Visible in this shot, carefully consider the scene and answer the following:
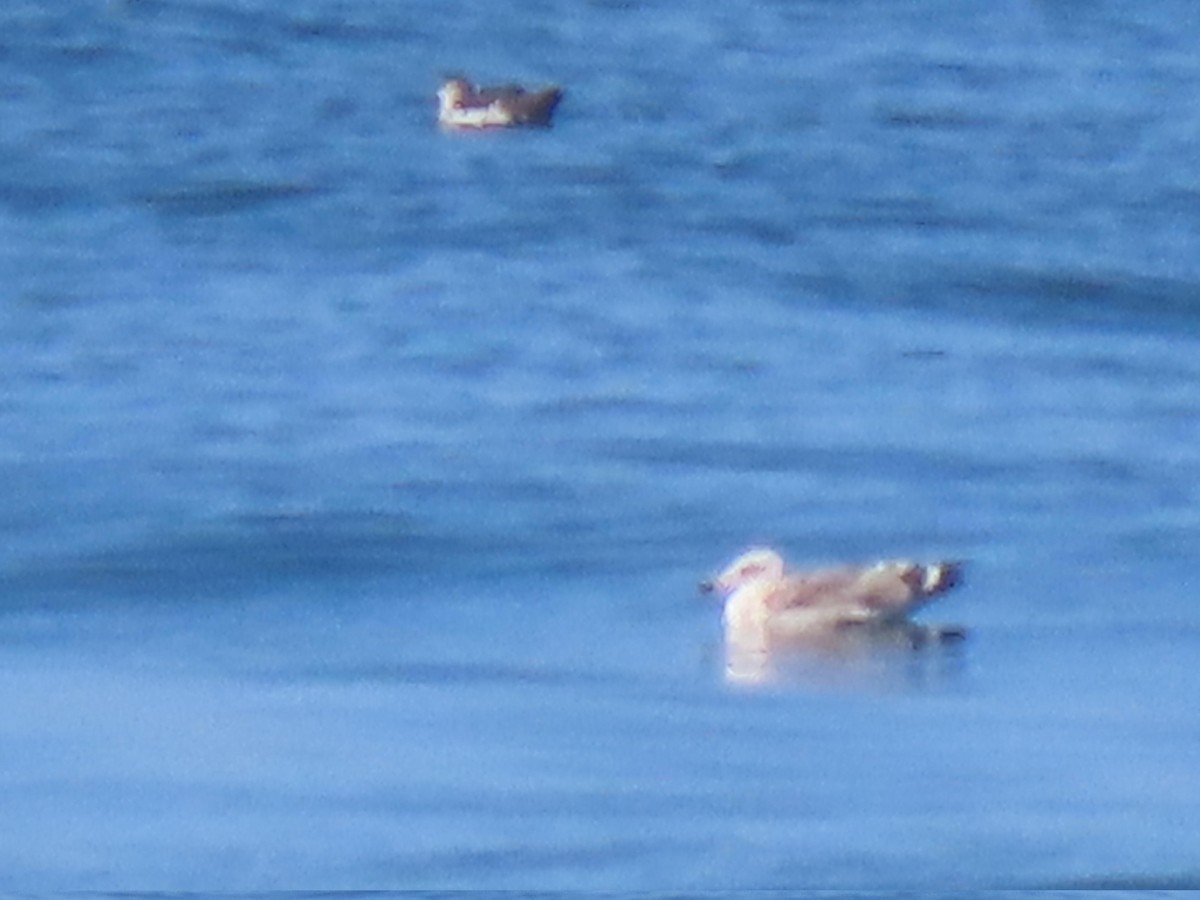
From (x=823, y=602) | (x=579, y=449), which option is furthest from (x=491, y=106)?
(x=823, y=602)

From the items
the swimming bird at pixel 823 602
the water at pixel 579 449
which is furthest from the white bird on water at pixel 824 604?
the water at pixel 579 449

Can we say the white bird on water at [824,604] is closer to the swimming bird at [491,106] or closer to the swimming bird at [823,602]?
the swimming bird at [823,602]

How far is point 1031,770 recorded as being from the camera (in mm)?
10609

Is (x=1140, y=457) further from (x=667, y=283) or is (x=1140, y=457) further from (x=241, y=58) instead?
(x=241, y=58)

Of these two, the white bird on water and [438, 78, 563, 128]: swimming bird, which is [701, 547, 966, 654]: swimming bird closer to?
the white bird on water

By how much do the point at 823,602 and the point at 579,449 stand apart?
240cm

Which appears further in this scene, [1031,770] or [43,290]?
[43,290]

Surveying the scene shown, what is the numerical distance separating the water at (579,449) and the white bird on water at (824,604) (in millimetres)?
143

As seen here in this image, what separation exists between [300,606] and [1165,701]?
255 centimetres

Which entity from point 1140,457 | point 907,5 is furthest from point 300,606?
point 907,5

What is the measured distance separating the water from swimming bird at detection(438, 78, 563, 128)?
152 mm

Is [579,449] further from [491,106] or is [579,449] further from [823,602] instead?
[491,106]

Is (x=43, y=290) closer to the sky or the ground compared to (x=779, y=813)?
closer to the sky

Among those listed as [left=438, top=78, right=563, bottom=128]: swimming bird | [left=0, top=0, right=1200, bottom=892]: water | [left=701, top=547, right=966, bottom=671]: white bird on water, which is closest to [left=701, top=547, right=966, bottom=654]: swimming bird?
[left=701, top=547, right=966, bottom=671]: white bird on water
